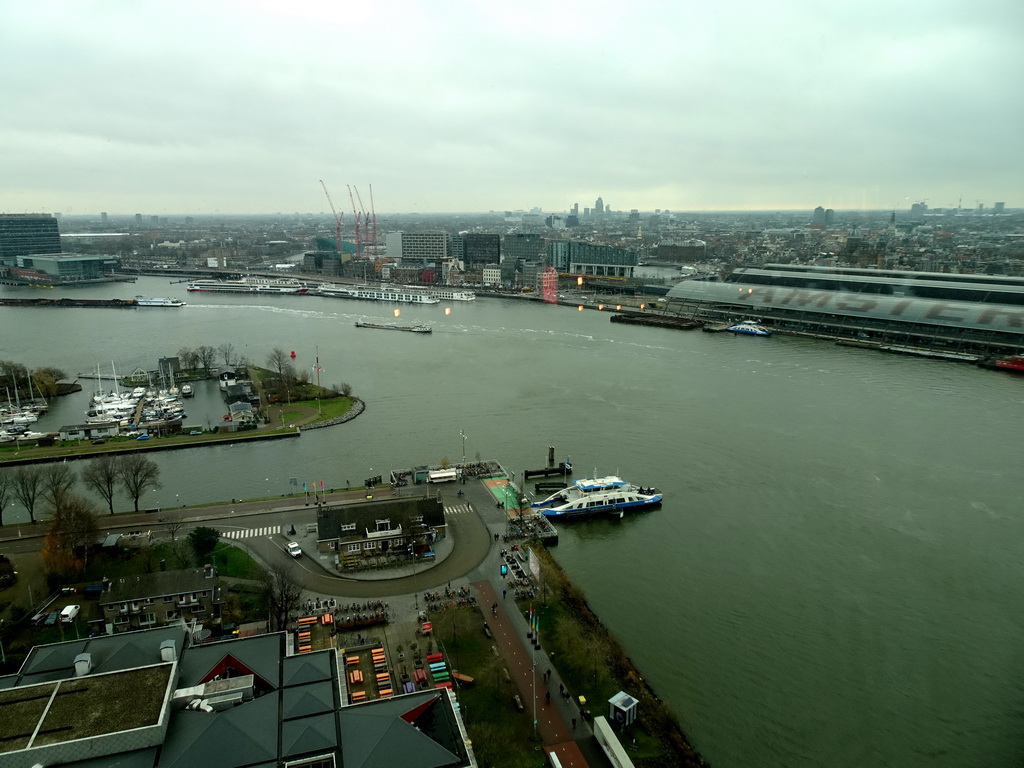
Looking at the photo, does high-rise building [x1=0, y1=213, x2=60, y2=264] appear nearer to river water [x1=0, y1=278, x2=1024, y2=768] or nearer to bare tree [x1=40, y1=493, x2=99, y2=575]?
river water [x1=0, y1=278, x2=1024, y2=768]

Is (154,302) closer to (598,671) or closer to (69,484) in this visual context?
(69,484)

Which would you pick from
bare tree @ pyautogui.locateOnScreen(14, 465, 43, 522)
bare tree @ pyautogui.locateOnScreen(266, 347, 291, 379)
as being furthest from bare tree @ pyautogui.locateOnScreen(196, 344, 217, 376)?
bare tree @ pyautogui.locateOnScreen(14, 465, 43, 522)

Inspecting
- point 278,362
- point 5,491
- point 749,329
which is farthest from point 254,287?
point 5,491

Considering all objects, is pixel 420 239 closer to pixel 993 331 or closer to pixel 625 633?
pixel 993 331

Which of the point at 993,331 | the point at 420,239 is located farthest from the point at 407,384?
the point at 420,239

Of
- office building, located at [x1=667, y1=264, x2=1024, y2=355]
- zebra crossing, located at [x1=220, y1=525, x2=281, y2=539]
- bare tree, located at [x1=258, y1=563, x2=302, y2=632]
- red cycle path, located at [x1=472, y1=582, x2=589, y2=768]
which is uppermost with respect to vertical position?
office building, located at [x1=667, y1=264, x2=1024, y2=355]

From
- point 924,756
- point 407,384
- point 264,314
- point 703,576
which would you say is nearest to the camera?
point 924,756

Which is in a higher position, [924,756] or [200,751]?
[200,751]
